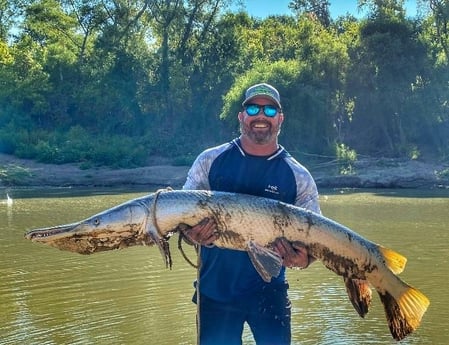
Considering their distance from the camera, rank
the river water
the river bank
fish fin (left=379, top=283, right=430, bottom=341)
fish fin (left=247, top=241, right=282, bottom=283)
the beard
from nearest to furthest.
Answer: fish fin (left=247, top=241, right=282, bottom=283)
fish fin (left=379, top=283, right=430, bottom=341)
the beard
the river water
the river bank

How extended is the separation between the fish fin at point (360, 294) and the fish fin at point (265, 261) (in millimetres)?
524

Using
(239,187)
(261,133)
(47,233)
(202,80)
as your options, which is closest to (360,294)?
(239,187)

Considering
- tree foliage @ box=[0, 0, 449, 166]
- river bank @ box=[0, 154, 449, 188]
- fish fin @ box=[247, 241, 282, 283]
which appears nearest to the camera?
fish fin @ box=[247, 241, 282, 283]

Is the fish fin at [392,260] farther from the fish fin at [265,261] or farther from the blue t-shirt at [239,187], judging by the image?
the fish fin at [265,261]

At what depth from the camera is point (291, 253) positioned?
12.4 ft

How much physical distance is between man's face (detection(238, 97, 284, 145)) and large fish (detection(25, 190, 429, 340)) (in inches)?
14.0

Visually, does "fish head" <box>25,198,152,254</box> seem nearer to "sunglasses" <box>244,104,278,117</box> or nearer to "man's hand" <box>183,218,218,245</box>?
"man's hand" <box>183,218,218,245</box>

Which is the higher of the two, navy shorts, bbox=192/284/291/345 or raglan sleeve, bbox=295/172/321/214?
raglan sleeve, bbox=295/172/321/214

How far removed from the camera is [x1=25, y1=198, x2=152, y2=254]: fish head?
363 cm

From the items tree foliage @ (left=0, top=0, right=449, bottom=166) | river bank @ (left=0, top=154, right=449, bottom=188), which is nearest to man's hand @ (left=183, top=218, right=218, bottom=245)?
river bank @ (left=0, top=154, right=449, bottom=188)

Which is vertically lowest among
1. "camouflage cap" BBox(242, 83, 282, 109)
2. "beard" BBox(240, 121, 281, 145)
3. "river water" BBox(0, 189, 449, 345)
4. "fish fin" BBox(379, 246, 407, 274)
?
"river water" BBox(0, 189, 449, 345)

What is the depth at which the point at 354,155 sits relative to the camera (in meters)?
30.5

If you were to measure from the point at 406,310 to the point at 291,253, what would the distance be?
0.65 metres

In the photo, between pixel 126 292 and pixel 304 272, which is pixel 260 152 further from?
pixel 304 272
